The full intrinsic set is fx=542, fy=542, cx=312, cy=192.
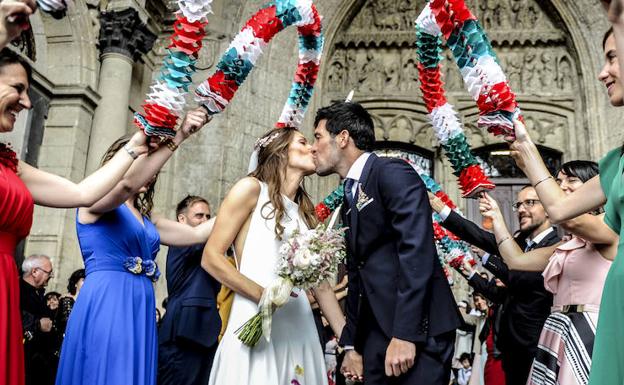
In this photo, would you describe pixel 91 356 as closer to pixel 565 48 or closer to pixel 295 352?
pixel 295 352

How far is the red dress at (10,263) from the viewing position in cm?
205

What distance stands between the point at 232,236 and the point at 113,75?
6.87 m

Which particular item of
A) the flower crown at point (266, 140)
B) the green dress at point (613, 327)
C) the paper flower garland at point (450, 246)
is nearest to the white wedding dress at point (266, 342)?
the flower crown at point (266, 140)

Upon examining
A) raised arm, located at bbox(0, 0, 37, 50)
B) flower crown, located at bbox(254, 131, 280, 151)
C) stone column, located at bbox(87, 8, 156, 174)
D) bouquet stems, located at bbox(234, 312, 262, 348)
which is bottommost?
bouquet stems, located at bbox(234, 312, 262, 348)

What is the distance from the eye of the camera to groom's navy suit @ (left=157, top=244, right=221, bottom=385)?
146 inches

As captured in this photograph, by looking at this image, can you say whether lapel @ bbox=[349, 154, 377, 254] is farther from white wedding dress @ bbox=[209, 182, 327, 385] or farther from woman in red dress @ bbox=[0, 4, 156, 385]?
woman in red dress @ bbox=[0, 4, 156, 385]

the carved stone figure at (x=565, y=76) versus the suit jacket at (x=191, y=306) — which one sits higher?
the carved stone figure at (x=565, y=76)

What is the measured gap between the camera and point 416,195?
2.46 metres

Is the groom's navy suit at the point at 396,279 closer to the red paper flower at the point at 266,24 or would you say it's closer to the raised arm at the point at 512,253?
the raised arm at the point at 512,253

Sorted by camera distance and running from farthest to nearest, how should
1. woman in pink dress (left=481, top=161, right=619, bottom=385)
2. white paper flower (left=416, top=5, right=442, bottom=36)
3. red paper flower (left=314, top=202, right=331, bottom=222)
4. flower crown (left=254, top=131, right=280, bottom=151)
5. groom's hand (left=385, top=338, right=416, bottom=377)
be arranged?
red paper flower (left=314, top=202, right=331, bottom=222) < white paper flower (left=416, top=5, right=442, bottom=36) < flower crown (left=254, top=131, right=280, bottom=151) < woman in pink dress (left=481, top=161, right=619, bottom=385) < groom's hand (left=385, top=338, right=416, bottom=377)

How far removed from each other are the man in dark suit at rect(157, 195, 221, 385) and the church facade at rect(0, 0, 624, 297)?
461cm

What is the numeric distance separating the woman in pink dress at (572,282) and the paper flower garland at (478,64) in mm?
620

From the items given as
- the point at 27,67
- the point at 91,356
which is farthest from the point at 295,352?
the point at 27,67

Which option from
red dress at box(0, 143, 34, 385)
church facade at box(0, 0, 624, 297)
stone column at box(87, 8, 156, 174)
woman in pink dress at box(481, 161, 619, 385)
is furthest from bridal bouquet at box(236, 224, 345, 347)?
stone column at box(87, 8, 156, 174)
